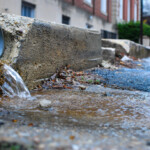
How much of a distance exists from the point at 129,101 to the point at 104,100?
28 cm

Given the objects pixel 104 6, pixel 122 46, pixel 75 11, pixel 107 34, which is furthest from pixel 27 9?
pixel 104 6

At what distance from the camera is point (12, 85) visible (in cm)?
254

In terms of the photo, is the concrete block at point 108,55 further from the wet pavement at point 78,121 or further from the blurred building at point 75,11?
the blurred building at point 75,11

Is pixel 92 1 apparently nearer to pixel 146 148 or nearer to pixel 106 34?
pixel 106 34

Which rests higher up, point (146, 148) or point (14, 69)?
point (14, 69)

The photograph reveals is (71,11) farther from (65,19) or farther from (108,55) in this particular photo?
(108,55)

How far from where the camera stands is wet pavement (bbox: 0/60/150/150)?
3.91 feet

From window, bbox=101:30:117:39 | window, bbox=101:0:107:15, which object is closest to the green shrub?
window, bbox=101:30:117:39

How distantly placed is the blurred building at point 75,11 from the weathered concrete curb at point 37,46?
3545mm

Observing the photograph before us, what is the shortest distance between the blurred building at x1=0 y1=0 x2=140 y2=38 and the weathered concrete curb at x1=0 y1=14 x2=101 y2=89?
3545 millimetres

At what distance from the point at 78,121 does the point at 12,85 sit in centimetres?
112

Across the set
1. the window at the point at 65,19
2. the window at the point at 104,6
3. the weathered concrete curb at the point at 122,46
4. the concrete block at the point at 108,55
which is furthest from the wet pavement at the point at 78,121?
the window at the point at 104,6

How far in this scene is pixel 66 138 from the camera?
1.27 meters

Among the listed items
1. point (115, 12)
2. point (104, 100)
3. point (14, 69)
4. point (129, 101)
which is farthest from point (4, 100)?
point (115, 12)
